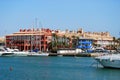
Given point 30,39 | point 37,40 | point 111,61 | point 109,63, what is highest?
point 30,39

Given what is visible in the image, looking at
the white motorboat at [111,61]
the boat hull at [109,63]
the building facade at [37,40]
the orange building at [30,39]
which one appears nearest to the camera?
the white motorboat at [111,61]

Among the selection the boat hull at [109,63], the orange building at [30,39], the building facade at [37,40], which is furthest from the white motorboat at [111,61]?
the orange building at [30,39]

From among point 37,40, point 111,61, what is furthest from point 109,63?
point 37,40

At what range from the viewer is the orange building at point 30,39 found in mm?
170750

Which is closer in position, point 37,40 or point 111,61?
point 111,61

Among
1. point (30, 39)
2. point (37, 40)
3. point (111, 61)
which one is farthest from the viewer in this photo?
point (30, 39)

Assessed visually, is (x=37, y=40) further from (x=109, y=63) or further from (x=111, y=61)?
(x=111, y=61)

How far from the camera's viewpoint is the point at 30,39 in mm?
174375

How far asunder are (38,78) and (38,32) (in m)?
127

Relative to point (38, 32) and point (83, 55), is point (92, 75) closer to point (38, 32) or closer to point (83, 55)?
point (83, 55)

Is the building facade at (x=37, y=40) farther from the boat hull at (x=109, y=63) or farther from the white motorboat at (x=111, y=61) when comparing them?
the white motorboat at (x=111, y=61)

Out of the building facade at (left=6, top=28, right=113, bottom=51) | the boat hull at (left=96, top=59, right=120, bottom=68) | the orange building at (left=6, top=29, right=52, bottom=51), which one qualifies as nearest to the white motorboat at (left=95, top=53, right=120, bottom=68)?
the boat hull at (left=96, top=59, right=120, bottom=68)

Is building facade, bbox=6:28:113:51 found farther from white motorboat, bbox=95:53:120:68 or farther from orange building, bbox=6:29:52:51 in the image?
white motorboat, bbox=95:53:120:68

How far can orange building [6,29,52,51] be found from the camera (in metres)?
171
